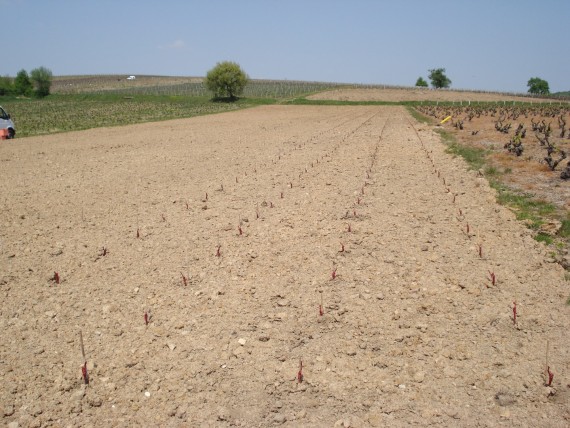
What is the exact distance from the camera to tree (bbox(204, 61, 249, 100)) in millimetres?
73688

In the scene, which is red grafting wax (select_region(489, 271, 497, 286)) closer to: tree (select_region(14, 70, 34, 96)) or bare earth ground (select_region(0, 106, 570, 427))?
bare earth ground (select_region(0, 106, 570, 427))

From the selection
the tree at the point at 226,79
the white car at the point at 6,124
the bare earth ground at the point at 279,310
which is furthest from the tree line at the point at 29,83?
the bare earth ground at the point at 279,310

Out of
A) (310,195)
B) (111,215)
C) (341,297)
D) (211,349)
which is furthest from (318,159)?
(211,349)

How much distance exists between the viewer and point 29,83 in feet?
317

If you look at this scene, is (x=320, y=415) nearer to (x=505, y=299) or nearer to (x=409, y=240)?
(x=505, y=299)

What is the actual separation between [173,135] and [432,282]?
21980 millimetres

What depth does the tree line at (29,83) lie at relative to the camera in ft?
310

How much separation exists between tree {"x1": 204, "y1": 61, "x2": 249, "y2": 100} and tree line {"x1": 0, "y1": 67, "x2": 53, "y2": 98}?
41803mm

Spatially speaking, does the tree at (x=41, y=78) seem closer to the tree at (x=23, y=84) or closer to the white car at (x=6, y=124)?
the tree at (x=23, y=84)

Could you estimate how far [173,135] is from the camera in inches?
1022

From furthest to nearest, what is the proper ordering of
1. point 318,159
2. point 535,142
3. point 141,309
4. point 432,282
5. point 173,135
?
point 173,135 < point 535,142 < point 318,159 < point 432,282 < point 141,309

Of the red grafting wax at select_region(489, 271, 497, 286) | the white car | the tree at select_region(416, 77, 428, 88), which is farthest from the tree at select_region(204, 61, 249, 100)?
the tree at select_region(416, 77, 428, 88)

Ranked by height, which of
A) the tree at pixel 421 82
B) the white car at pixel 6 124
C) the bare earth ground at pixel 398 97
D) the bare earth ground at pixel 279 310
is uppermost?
the tree at pixel 421 82

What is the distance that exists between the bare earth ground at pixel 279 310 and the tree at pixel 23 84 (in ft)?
326
